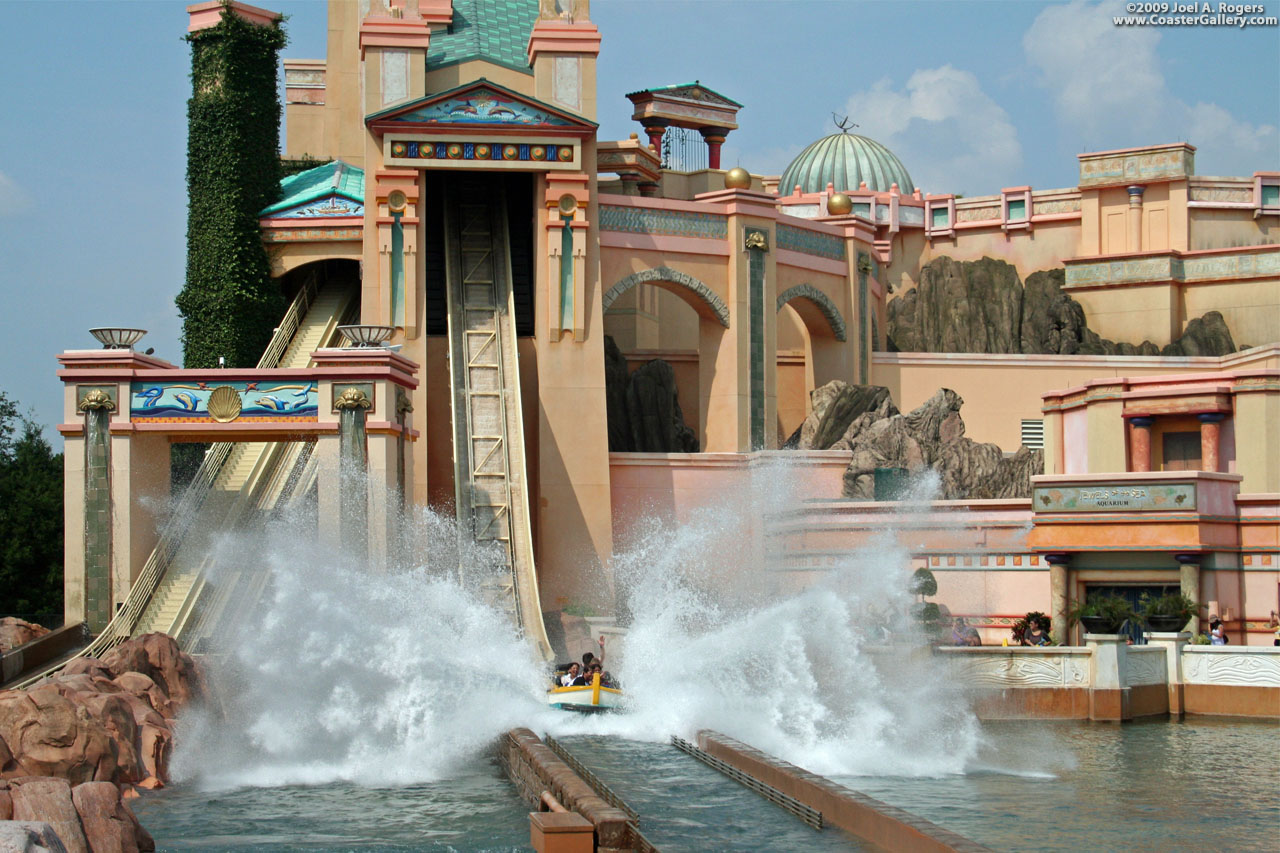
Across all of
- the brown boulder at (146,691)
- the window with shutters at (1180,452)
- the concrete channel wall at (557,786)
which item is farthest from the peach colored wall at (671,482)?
the concrete channel wall at (557,786)

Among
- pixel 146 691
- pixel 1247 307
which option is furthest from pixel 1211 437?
pixel 146 691

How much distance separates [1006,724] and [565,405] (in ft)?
43.9

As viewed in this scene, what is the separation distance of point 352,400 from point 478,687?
6220 mm

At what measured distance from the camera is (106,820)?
14.9 metres

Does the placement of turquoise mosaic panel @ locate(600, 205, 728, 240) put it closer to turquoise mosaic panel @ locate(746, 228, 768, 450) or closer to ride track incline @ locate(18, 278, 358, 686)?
turquoise mosaic panel @ locate(746, 228, 768, 450)

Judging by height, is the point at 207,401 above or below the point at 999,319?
below

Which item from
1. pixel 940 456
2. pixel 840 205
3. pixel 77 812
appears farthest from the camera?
pixel 840 205

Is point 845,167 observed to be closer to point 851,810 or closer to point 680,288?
point 680,288

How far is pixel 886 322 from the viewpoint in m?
45.2

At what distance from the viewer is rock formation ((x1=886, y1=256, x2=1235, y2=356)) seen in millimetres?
43562

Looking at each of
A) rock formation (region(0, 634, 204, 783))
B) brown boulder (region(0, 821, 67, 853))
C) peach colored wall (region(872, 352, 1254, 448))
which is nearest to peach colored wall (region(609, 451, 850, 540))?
peach colored wall (region(872, 352, 1254, 448))

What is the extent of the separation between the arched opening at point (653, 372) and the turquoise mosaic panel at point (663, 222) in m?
0.95

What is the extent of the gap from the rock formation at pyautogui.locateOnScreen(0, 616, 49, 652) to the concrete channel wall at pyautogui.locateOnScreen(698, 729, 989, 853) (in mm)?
12161

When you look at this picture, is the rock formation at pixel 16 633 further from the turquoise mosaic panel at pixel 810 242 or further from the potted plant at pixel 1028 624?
the turquoise mosaic panel at pixel 810 242
